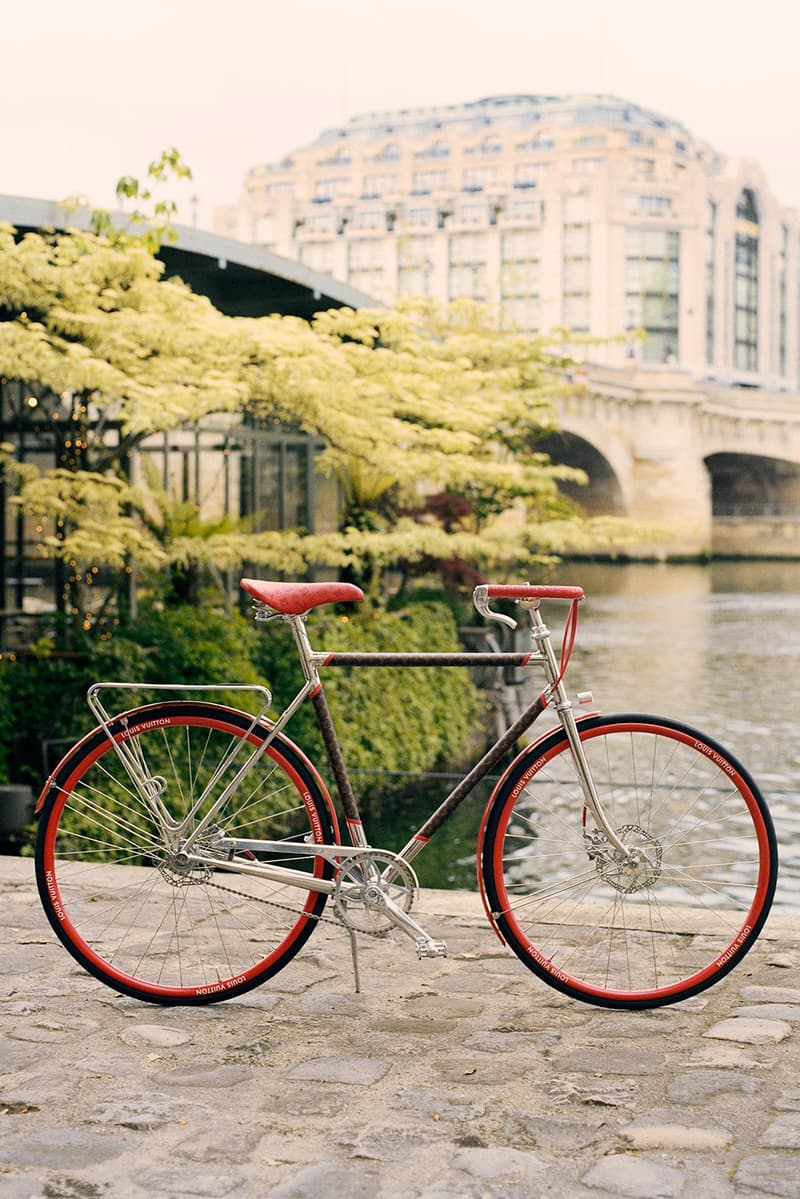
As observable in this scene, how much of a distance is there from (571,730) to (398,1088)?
949mm

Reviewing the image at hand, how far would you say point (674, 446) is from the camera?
59.3 m

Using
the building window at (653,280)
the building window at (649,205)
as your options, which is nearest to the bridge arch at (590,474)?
the building window at (653,280)

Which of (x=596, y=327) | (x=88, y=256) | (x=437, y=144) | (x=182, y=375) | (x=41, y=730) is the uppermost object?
(x=437, y=144)

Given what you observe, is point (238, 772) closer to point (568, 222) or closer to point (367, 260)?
point (568, 222)

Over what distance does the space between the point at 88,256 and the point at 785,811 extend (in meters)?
8.88

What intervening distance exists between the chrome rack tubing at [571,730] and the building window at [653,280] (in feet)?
292

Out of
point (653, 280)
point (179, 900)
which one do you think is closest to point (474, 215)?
point (653, 280)

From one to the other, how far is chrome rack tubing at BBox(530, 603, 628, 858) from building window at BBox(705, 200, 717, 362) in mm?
92847

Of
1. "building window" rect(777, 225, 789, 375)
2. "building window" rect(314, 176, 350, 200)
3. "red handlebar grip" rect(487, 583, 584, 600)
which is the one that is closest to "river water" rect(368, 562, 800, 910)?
"red handlebar grip" rect(487, 583, 584, 600)

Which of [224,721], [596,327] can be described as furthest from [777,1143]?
[596,327]

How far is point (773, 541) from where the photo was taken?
6912cm

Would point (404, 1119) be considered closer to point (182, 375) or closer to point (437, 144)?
point (182, 375)

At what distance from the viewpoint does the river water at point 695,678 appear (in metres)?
14.5

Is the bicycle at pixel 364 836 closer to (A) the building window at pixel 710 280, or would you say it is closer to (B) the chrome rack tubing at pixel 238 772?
(B) the chrome rack tubing at pixel 238 772
